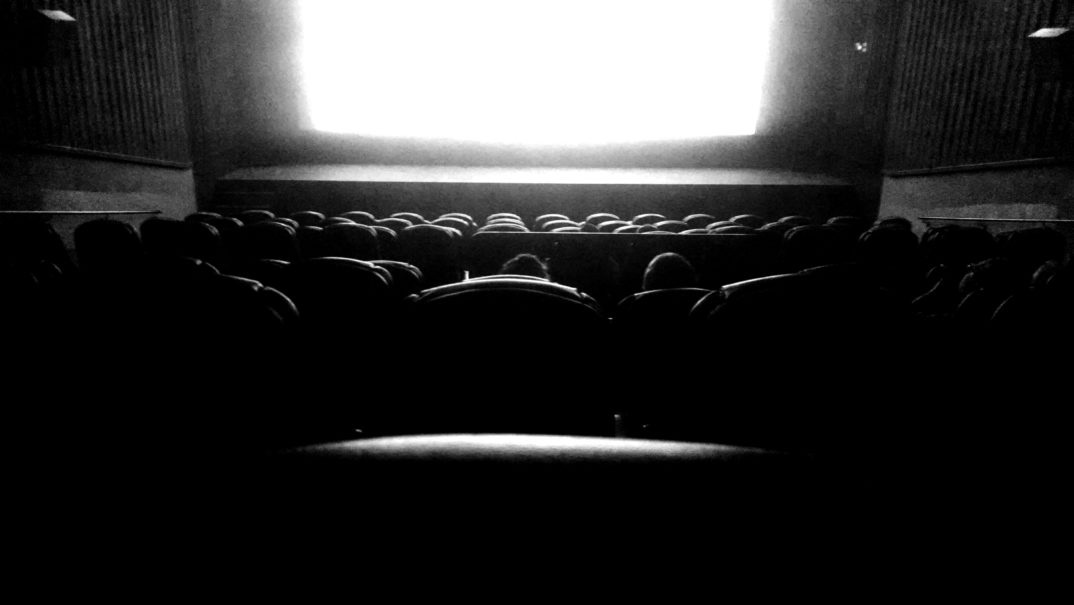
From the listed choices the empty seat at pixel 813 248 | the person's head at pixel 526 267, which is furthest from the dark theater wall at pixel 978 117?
the person's head at pixel 526 267

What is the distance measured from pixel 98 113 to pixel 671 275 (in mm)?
9488

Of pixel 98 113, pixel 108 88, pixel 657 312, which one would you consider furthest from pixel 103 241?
pixel 108 88

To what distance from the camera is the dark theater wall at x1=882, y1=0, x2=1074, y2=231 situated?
22.7 ft

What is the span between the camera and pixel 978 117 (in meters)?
8.23

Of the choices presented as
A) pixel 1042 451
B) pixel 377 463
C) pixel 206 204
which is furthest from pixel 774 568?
pixel 206 204

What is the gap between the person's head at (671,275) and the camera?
3254mm

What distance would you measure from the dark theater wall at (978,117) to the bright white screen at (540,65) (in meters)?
3.40

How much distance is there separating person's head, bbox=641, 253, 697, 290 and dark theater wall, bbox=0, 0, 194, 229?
773 cm

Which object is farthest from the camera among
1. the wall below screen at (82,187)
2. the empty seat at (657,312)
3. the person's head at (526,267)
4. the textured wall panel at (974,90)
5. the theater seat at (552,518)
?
the textured wall panel at (974,90)

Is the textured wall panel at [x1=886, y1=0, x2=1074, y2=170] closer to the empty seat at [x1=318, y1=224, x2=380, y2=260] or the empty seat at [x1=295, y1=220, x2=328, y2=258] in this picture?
the empty seat at [x1=318, y1=224, x2=380, y2=260]

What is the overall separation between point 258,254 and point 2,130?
198 inches

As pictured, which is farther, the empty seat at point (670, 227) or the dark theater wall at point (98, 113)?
the dark theater wall at point (98, 113)

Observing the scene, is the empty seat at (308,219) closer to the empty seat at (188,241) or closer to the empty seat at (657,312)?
the empty seat at (188,241)

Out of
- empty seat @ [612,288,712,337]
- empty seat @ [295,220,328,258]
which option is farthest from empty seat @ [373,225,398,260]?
empty seat @ [612,288,712,337]
